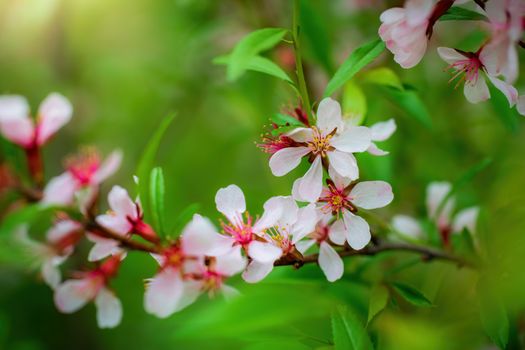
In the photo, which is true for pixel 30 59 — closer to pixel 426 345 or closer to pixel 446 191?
pixel 446 191

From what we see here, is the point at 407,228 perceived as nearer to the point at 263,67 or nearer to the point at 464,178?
the point at 464,178

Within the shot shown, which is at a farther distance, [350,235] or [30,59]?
[30,59]

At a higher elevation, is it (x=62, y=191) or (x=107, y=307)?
(x=62, y=191)

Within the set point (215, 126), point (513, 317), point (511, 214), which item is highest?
point (511, 214)

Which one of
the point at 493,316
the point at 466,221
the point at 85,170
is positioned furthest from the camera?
the point at 466,221

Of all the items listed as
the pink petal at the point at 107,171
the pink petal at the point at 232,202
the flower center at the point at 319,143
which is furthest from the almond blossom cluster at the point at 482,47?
the pink petal at the point at 107,171

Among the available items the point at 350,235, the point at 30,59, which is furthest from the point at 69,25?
the point at 350,235

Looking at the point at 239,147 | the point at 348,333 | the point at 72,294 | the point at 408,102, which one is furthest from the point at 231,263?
the point at 239,147
